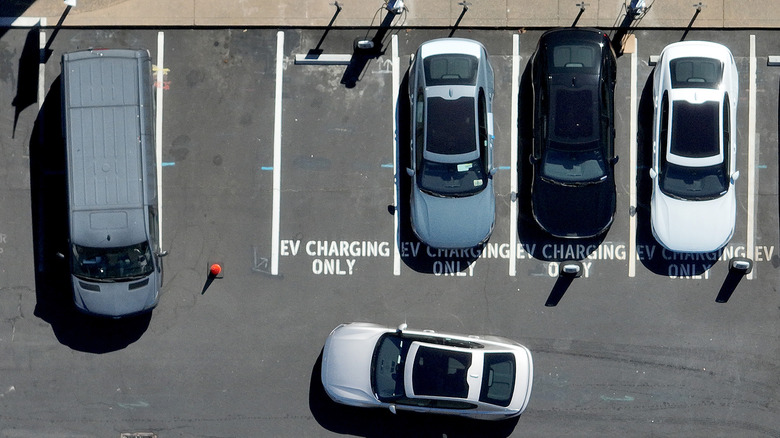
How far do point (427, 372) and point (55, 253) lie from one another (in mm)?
8244

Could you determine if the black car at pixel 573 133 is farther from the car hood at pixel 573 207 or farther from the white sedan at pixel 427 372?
the white sedan at pixel 427 372

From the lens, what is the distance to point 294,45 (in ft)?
50.3

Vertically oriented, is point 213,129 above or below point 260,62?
below

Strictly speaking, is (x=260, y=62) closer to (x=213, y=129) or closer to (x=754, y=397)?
(x=213, y=129)

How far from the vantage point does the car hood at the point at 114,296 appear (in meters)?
14.4

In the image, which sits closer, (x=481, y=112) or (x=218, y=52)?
(x=481, y=112)

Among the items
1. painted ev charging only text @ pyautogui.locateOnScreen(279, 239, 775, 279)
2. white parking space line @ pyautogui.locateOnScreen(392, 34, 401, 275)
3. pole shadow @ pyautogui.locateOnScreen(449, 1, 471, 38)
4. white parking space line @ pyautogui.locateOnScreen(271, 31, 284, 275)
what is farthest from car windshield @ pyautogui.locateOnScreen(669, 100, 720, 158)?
white parking space line @ pyautogui.locateOnScreen(271, 31, 284, 275)

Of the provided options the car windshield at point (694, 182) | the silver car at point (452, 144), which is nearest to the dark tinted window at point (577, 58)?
the silver car at point (452, 144)

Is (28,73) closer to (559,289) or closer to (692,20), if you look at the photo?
(559,289)

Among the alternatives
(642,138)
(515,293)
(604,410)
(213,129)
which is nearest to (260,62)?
(213,129)

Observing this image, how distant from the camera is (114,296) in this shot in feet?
47.3

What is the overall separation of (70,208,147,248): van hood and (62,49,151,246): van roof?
0.06ft

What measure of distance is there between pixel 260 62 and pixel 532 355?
852 centimetres

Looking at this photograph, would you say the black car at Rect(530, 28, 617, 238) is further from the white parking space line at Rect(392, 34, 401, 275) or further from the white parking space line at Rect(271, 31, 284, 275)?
the white parking space line at Rect(271, 31, 284, 275)
